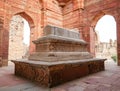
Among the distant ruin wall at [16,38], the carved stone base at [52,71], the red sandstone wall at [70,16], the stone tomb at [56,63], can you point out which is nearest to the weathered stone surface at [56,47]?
the stone tomb at [56,63]

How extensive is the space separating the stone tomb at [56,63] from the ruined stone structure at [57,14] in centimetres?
324

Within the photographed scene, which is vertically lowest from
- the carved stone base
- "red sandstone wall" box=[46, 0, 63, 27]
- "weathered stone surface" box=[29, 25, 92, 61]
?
the carved stone base

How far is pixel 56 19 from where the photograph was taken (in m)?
9.27

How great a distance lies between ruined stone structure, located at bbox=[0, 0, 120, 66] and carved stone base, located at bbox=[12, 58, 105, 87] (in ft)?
11.2

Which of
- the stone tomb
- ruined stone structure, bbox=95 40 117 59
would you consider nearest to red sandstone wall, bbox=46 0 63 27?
the stone tomb

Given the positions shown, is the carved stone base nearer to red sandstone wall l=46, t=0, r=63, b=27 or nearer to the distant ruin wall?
red sandstone wall l=46, t=0, r=63, b=27

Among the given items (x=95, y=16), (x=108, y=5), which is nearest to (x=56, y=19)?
(x=95, y=16)

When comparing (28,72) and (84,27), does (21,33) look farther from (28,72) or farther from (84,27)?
(28,72)

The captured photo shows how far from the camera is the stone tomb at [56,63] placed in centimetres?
251

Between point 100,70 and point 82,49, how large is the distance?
1049mm

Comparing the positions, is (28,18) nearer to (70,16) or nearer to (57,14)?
(57,14)

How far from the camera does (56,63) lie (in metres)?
2.58

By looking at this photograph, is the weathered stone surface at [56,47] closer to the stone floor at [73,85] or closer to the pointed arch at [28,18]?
the stone floor at [73,85]

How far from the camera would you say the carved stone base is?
95.7 inches
